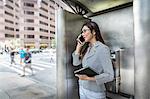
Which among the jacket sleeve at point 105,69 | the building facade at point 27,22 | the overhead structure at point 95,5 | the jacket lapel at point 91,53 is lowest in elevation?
the jacket sleeve at point 105,69

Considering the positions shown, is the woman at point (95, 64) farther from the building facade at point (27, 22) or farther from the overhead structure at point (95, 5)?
the building facade at point (27, 22)

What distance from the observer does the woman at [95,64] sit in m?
1.90

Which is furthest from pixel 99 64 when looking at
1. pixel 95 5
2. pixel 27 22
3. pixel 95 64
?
pixel 27 22

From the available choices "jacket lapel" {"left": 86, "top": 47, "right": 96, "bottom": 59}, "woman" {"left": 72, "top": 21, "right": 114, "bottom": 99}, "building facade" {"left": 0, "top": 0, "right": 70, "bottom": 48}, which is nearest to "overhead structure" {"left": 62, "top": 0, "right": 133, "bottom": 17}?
"woman" {"left": 72, "top": 21, "right": 114, "bottom": 99}

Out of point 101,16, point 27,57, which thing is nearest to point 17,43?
point 27,57

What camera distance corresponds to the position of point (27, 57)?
9242mm

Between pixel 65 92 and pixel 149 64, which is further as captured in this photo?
pixel 65 92

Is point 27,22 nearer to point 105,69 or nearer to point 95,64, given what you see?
point 95,64

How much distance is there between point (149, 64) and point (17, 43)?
57.9 meters

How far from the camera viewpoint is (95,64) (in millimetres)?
1990

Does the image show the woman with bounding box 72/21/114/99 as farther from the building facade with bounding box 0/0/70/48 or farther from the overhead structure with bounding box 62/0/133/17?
the building facade with bounding box 0/0/70/48

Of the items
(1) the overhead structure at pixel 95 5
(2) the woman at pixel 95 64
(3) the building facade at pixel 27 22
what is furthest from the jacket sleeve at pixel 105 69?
(3) the building facade at pixel 27 22

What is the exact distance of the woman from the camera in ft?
6.23

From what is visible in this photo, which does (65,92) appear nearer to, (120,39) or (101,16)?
(120,39)
